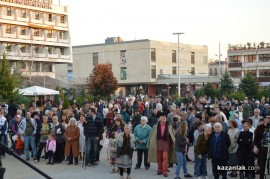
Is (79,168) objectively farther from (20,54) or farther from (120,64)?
Result: (120,64)

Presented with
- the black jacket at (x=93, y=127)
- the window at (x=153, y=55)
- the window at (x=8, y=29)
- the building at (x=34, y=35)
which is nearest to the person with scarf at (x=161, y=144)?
the black jacket at (x=93, y=127)

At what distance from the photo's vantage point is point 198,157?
38.7ft

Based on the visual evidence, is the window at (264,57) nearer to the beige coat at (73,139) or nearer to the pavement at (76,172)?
the pavement at (76,172)

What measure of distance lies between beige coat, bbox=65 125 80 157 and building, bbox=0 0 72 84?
44889 millimetres

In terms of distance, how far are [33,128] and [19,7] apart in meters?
50.8

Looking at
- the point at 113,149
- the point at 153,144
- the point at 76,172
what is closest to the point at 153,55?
the point at 76,172

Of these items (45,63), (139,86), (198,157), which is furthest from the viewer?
(139,86)

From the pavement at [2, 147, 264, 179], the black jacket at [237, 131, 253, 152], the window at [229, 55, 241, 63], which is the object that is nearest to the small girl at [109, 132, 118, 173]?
the pavement at [2, 147, 264, 179]

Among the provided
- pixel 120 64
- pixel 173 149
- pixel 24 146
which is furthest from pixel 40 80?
pixel 173 149

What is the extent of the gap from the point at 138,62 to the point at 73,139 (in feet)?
201

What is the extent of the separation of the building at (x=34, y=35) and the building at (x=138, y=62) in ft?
28.3

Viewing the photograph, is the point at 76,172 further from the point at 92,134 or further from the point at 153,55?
the point at 153,55

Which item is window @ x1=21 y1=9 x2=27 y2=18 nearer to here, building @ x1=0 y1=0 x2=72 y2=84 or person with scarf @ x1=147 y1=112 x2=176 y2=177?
building @ x1=0 y1=0 x2=72 y2=84

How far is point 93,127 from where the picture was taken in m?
14.6
